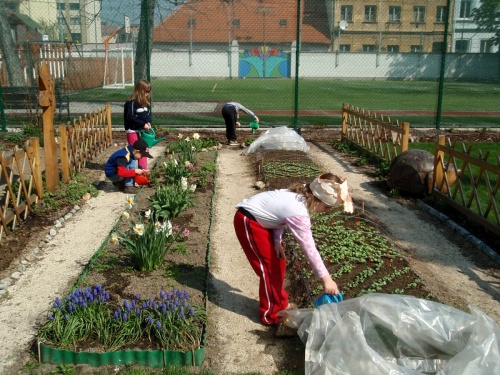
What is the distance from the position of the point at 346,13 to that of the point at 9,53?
59.4 ft

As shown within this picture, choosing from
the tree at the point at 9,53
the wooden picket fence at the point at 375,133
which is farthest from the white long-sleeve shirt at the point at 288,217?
the tree at the point at 9,53

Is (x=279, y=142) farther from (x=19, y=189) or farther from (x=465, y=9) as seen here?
(x=465, y=9)

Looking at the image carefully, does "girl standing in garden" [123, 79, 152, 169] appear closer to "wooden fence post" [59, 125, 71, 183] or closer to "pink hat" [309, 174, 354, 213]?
"wooden fence post" [59, 125, 71, 183]

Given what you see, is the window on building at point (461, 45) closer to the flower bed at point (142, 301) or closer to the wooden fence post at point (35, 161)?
the flower bed at point (142, 301)

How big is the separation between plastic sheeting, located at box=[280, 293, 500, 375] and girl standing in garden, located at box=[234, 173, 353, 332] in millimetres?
326

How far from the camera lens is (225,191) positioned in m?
9.04

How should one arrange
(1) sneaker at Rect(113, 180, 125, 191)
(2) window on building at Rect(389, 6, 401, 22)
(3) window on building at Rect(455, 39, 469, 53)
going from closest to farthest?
1. (1) sneaker at Rect(113, 180, 125, 191)
2. (3) window on building at Rect(455, 39, 469, 53)
3. (2) window on building at Rect(389, 6, 401, 22)

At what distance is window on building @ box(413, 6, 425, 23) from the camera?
3147cm

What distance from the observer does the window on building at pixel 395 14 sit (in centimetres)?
3278

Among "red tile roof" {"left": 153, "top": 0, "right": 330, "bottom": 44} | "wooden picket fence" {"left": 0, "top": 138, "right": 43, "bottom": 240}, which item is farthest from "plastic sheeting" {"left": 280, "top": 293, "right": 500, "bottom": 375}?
"red tile roof" {"left": 153, "top": 0, "right": 330, "bottom": 44}

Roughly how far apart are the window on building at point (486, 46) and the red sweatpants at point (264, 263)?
2983cm

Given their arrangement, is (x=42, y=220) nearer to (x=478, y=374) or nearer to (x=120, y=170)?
(x=120, y=170)

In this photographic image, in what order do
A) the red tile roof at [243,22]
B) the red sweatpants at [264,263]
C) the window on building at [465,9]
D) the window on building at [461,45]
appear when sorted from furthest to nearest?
the window on building at [465,9] < the window on building at [461,45] < the red tile roof at [243,22] < the red sweatpants at [264,263]

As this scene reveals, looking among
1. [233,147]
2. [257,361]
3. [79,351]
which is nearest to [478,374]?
[257,361]
